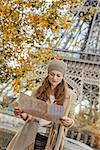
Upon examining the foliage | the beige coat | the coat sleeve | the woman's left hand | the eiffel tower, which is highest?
the eiffel tower

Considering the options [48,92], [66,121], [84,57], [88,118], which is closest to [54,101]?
[48,92]

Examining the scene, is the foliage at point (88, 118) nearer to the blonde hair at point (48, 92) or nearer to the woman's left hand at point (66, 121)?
the blonde hair at point (48, 92)

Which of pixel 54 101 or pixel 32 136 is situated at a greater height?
pixel 54 101

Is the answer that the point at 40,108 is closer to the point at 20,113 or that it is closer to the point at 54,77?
the point at 20,113

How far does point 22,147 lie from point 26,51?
9.77ft

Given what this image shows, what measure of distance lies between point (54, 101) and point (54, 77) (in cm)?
18

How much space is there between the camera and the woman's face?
2453 mm

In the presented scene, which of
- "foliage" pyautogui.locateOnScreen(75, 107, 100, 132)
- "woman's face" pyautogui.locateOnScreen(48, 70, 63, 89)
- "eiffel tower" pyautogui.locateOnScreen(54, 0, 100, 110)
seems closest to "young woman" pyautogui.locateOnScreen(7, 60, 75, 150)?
"woman's face" pyautogui.locateOnScreen(48, 70, 63, 89)

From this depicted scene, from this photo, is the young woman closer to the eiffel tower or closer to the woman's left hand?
the woman's left hand

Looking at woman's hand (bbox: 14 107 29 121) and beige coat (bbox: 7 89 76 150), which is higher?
woman's hand (bbox: 14 107 29 121)

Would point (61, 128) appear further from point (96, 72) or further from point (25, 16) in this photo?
point (96, 72)

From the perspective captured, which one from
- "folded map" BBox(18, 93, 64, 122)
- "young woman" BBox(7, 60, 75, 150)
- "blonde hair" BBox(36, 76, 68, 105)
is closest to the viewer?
"folded map" BBox(18, 93, 64, 122)

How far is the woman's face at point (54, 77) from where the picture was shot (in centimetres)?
245

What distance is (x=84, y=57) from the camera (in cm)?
1802
